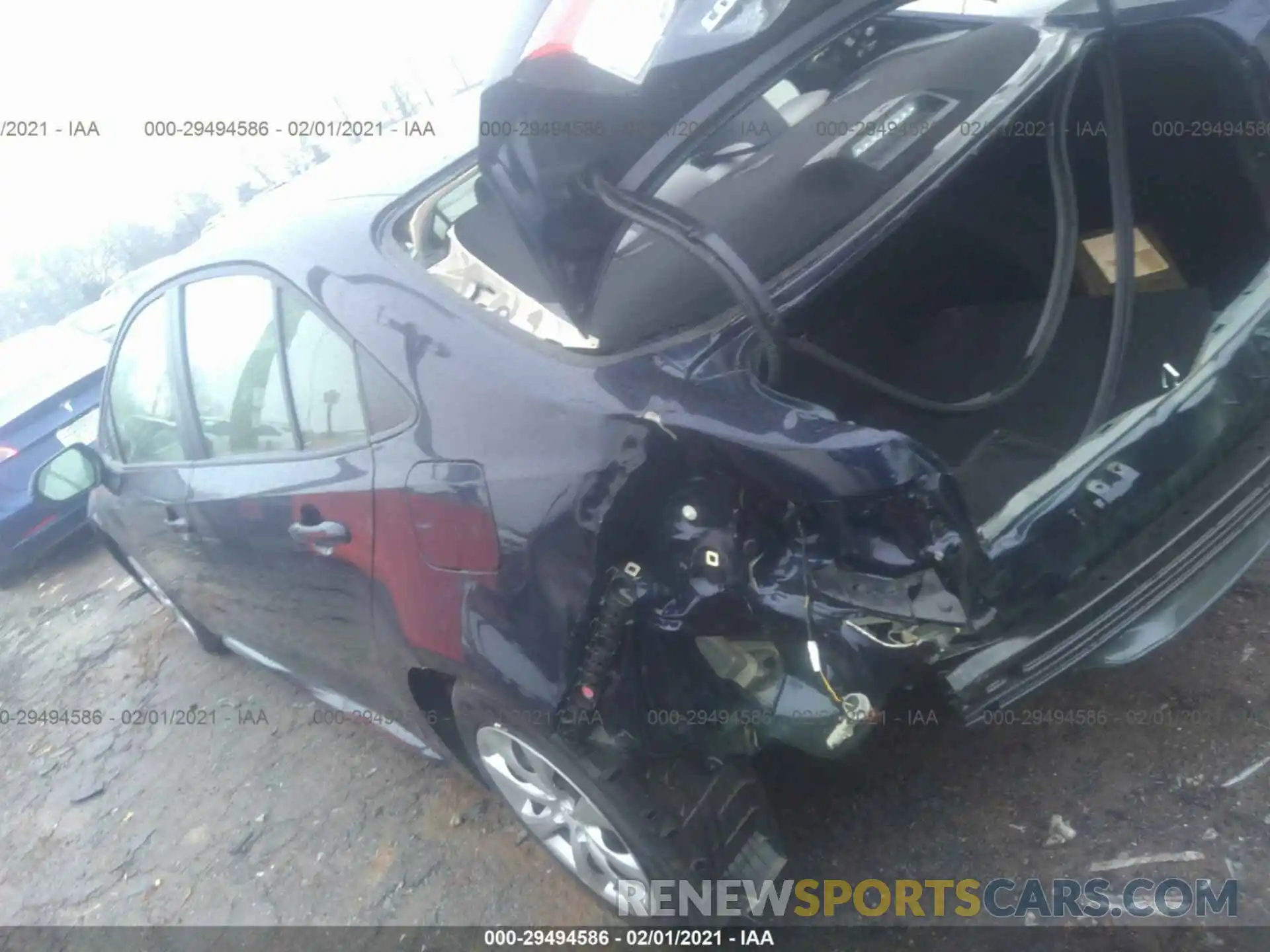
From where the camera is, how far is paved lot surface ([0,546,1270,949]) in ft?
7.02

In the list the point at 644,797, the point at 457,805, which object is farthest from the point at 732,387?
the point at 457,805

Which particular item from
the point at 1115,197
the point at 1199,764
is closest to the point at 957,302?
Answer: the point at 1115,197

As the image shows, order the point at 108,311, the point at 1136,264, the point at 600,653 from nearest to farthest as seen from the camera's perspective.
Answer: the point at 600,653 < the point at 1136,264 < the point at 108,311

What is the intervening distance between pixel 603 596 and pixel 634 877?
0.69 meters

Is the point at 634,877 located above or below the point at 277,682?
above

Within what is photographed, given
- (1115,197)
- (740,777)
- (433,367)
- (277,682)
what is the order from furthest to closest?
(277,682) < (1115,197) < (740,777) < (433,367)

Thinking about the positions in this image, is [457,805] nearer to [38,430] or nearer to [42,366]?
[38,430]

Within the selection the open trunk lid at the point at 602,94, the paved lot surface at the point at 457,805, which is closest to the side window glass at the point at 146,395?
the paved lot surface at the point at 457,805

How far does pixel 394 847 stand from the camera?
285cm

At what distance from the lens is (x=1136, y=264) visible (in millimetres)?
2740

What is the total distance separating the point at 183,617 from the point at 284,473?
6.60 ft

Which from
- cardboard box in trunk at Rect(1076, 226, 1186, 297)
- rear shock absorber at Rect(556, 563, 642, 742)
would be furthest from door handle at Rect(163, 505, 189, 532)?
cardboard box in trunk at Rect(1076, 226, 1186, 297)

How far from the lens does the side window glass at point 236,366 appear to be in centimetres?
243

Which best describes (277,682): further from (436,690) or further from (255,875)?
(436,690)
